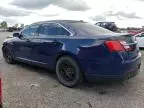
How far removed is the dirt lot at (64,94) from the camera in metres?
4.34

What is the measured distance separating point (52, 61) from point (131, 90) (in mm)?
1878

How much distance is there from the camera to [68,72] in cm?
537

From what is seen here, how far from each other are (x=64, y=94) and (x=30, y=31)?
260cm

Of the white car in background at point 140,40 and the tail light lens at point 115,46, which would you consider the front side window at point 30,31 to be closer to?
the tail light lens at point 115,46

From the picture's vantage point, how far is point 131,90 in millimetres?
5129

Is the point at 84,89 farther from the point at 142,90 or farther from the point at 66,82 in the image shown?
the point at 142,90

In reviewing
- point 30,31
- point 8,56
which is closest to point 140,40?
point 8,56

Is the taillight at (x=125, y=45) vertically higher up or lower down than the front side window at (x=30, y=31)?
lower down

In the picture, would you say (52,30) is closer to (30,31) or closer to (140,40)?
(30,31)

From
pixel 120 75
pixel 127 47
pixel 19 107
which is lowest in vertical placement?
pixel 19 107

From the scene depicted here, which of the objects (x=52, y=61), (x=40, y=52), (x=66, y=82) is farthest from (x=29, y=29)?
(x=66, y=82)

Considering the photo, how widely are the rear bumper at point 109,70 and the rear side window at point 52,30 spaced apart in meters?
1.04

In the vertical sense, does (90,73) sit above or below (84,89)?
above

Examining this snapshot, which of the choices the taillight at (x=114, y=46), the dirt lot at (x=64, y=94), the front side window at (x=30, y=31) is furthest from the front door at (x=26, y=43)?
the taillight at (x=114, y=46)
